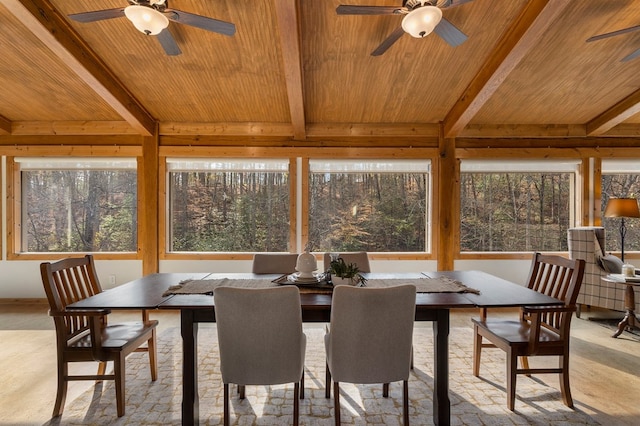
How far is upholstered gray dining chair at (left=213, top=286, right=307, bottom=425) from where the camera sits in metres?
1.75

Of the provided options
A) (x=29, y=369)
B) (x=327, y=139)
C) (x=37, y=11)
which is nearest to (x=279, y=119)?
(x=327, y=139)

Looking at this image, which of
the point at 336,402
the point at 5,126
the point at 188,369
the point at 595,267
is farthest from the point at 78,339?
the point at 595,267

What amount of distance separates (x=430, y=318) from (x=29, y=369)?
10.5 ft

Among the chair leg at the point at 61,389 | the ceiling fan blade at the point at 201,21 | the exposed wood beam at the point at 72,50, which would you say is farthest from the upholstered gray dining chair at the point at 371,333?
the exposed wood beam at the point at 72,50

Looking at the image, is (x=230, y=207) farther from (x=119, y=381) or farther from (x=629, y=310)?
(x=629, y=310)

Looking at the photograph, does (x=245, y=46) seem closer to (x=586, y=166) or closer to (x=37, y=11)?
(x=37, y=11)

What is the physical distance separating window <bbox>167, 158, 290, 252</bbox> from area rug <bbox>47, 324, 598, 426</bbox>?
210cm

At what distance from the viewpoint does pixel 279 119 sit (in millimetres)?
4562

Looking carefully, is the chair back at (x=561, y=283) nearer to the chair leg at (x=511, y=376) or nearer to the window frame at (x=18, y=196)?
the chair leg at (x=511, y=376)

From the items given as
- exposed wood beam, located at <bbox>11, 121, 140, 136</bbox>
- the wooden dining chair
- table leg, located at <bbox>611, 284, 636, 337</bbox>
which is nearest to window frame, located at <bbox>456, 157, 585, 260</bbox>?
table leg, located at <bbox>611, 284, 636, 337</bbox>

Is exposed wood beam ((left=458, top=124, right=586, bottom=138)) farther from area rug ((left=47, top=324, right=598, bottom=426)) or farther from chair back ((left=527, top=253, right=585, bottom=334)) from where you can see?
area rug ((left=47, top=324, right=598, bottom=426))

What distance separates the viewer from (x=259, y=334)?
1795 millimetres

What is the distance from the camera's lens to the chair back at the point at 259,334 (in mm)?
1746

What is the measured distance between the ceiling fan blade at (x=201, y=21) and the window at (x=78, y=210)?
299 centimetres
